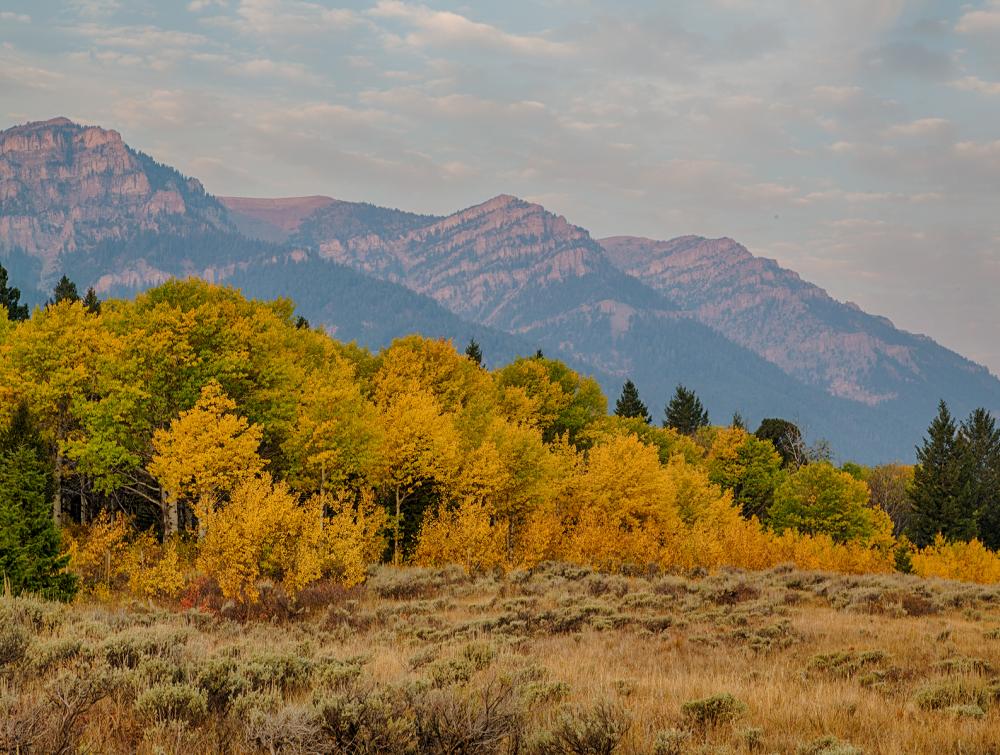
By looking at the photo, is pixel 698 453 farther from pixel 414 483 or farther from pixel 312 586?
pixel 312 586

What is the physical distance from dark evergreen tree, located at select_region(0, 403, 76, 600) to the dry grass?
2518 mm

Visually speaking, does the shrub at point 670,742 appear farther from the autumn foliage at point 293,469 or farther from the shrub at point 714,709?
the autumn foliage at point 293,469

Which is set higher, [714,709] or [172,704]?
[172,704]

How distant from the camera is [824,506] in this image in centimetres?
6956

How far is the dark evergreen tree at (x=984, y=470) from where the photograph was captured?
90000 millimetres

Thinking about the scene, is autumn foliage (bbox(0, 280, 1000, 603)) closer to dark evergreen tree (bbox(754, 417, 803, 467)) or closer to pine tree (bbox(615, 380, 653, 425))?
dark evergreen tree (bbox(754, 417, 803, 467))

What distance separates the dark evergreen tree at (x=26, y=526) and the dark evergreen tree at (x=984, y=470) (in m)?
95.7

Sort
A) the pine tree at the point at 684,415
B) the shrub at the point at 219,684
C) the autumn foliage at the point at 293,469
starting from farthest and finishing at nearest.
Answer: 1. the pine tree at the point at 684,415
2. the autumn foliage at the point at 293,469
3. the shrub at the point at 219,684

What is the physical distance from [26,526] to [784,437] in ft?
315

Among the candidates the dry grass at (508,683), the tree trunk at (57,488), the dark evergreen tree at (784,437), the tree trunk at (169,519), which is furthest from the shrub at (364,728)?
the dark evergreen tree at (784,437)

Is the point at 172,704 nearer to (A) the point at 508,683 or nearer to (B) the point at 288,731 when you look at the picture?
(B) the point at 288,731

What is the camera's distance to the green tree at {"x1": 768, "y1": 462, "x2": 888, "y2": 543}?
69250mm

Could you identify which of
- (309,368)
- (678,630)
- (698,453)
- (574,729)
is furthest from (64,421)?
(698,453)

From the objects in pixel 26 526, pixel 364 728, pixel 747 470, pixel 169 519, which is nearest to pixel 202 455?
pixel 169 519
